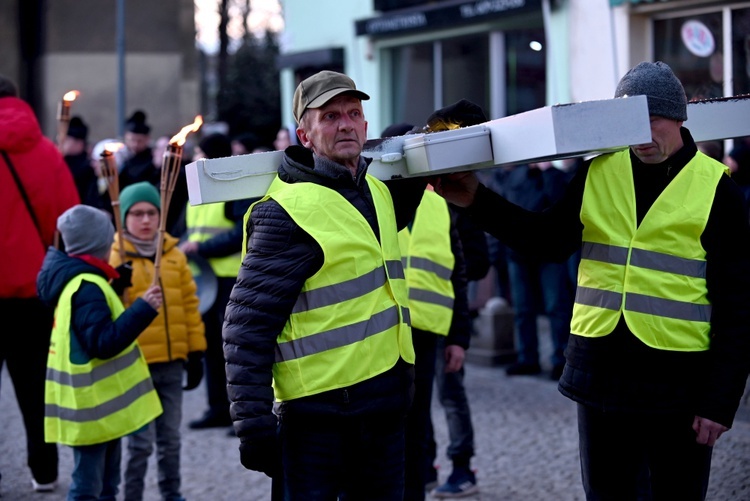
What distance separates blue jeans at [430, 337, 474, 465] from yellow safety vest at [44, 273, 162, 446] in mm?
1668

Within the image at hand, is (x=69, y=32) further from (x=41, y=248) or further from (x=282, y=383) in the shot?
(x=282, y=383)

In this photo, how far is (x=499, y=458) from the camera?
682 cm

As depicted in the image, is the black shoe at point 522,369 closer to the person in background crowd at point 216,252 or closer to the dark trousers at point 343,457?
the person in background crowd at point 216,252

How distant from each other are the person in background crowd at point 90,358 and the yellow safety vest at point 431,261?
1270mm

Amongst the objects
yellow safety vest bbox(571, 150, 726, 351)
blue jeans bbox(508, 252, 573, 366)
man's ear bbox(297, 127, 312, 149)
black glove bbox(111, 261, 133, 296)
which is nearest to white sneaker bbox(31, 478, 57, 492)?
black glove bbox(111, 261, 133, 296)

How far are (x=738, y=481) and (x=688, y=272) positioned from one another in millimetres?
2509

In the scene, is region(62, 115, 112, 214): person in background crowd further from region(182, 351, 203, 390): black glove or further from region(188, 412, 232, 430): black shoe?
region(182, 351, 203, 390): black glove

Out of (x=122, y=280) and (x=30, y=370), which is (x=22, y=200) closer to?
(x=30, y=370)

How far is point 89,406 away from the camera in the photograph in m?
5.04

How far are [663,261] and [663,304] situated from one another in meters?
0.14

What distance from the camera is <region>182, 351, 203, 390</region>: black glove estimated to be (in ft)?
19.5

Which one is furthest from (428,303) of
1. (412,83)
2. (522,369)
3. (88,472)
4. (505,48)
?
(412,83)

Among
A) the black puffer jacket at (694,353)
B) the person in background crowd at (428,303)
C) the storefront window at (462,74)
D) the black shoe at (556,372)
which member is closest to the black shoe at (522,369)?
the black shoe at (556,372)

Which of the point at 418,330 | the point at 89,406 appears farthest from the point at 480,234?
the point at 89,406
